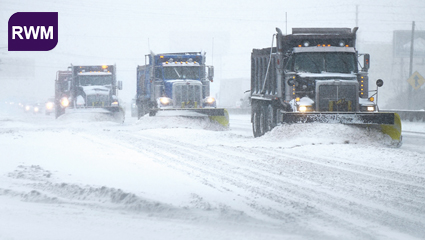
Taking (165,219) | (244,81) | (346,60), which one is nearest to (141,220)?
(165,219)

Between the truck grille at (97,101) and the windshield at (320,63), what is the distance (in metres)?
14.2

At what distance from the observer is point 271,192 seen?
868cm

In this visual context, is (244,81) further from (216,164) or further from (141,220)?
(141,220)

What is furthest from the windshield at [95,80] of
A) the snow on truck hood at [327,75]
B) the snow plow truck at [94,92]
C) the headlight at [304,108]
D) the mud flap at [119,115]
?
the headlight at [304,108]

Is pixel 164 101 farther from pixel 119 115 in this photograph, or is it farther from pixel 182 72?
pixel 119 115

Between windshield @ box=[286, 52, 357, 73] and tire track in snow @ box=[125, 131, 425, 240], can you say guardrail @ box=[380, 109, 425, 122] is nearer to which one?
windshield @ box=[286, 52, 357, 73]

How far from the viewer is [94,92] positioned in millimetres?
29359

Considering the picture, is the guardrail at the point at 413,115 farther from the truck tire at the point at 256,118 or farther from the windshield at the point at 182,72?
the truck tire at the point at 256,118

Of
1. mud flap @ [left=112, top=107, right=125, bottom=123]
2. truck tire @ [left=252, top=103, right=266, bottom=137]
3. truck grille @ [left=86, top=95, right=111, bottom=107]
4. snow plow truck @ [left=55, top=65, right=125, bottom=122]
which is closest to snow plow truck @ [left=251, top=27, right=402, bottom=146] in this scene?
truck tire @ [left=252, top=103, right=266, bottom=137]

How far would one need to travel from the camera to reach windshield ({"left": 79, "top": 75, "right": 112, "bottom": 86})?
99.0 ft

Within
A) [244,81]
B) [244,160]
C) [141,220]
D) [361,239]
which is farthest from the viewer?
[244,81]

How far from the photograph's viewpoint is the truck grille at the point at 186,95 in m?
23.4

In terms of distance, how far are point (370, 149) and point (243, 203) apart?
7170mm

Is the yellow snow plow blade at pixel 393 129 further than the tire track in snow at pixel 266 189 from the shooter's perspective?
Yes
